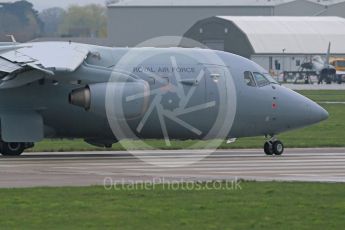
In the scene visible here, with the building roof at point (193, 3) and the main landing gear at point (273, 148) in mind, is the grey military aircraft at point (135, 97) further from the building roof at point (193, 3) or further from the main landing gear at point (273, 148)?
the building roof at point (193, 3)

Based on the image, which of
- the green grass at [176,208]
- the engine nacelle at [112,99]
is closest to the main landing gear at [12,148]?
the engine nacelle at [112,99]

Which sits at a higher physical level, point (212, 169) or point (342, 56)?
point (212, 169)

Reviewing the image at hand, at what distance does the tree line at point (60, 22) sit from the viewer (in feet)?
383

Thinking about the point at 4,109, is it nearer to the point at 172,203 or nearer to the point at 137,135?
the point at 137,135

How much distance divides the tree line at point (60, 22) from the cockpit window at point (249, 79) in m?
78.0

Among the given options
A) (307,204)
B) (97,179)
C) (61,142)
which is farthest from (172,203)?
(61,142)

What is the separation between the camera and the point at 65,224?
718 inches

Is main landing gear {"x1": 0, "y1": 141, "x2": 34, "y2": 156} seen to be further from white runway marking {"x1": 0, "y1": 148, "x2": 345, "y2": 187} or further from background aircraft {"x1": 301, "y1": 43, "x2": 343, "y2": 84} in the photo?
background aircraft {"x1": 301, "y1": 43, "x2": 343, "y2": 84}

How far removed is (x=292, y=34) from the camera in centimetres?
12350

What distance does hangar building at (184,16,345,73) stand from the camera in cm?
11994

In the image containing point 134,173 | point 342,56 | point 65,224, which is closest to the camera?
point 65,224

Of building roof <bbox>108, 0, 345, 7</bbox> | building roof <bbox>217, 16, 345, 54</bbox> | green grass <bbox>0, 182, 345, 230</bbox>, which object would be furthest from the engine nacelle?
building roof <bbox>108, 0, 345, 7</bbox>

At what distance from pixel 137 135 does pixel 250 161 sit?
3928mm

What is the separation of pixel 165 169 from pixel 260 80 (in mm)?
7977
